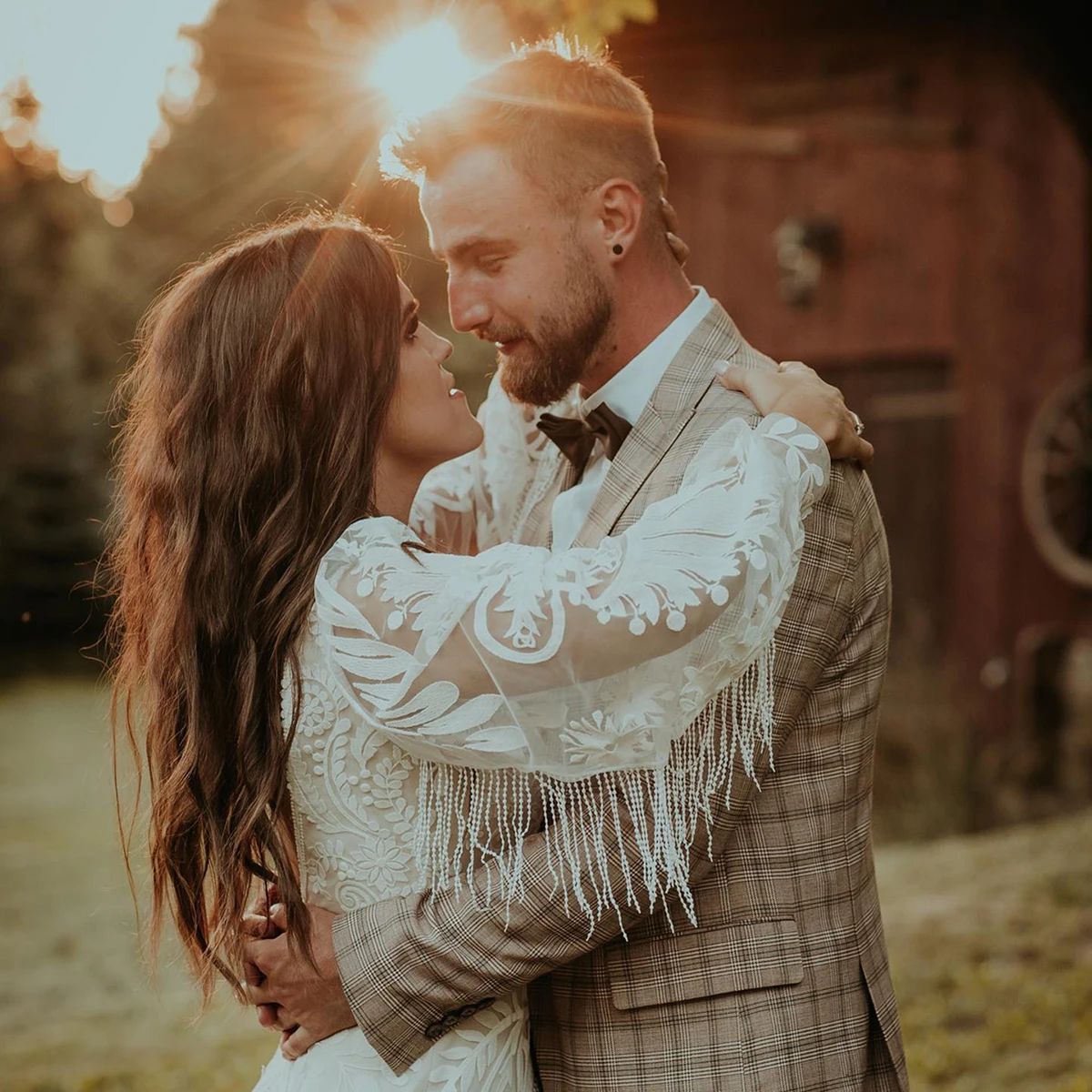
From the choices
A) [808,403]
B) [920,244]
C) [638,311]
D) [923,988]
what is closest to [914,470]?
[920,244]

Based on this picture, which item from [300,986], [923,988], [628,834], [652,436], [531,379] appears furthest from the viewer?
[923,988]

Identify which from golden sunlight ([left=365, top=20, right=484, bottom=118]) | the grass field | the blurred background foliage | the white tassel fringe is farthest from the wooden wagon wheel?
the white tassel fringe

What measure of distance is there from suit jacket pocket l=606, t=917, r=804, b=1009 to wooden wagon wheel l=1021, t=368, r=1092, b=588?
Answer: 19.5 feet

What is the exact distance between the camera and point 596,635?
1.56m

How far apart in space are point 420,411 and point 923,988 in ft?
11.6

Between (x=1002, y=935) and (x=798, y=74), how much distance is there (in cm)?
544

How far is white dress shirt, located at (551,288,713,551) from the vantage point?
7.57 feet

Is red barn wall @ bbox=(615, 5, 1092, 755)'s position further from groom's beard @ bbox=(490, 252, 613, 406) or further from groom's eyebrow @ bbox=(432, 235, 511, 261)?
groom's eyebrow @ bbox=(432, 235, 511, 261)

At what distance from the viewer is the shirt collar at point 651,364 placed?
2.31 metres

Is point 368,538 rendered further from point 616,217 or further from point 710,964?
point 616,217

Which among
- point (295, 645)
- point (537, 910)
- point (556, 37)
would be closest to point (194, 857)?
point (295, 645)

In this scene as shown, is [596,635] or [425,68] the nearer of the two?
[596,635]

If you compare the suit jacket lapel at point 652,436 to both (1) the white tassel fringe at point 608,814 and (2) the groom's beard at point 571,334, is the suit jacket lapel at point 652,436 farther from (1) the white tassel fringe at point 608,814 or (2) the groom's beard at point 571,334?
(1) the white tassel fringe at point 608,814

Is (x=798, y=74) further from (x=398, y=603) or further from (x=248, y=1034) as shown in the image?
(x=398, y=603)
